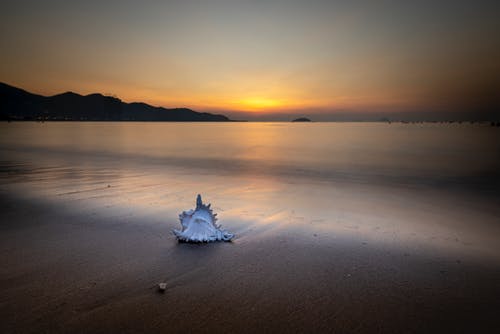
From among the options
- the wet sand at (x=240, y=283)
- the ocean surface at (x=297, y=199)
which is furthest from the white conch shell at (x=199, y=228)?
the ocean surface at (x=297, y=199)

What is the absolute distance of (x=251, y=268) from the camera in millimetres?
4270

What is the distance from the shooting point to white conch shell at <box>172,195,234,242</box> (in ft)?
17.3

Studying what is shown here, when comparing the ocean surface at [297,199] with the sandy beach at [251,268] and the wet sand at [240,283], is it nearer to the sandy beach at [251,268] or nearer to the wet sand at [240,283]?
the sandy beach at [251,268]

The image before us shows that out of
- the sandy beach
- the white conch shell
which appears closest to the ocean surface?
the sandy beach

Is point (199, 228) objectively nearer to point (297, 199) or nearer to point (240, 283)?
point (240, 283)

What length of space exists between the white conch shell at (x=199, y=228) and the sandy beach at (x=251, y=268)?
18 centimetres

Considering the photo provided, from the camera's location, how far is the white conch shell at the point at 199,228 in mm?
5258

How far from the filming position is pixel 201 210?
17.9ft

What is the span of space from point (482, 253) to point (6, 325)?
22.9 feet

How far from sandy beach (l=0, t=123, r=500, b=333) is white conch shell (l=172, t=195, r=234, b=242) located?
182 mm

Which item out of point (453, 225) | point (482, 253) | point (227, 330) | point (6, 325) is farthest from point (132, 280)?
point (453, 225)

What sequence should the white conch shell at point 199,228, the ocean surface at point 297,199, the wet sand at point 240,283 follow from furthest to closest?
the ocean surface at point 297,199, the white conch shell at point 199,228, the wet sand at point 240,283

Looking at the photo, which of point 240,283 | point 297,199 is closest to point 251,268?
point 240,283

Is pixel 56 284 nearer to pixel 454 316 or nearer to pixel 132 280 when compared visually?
pixel 132 280
